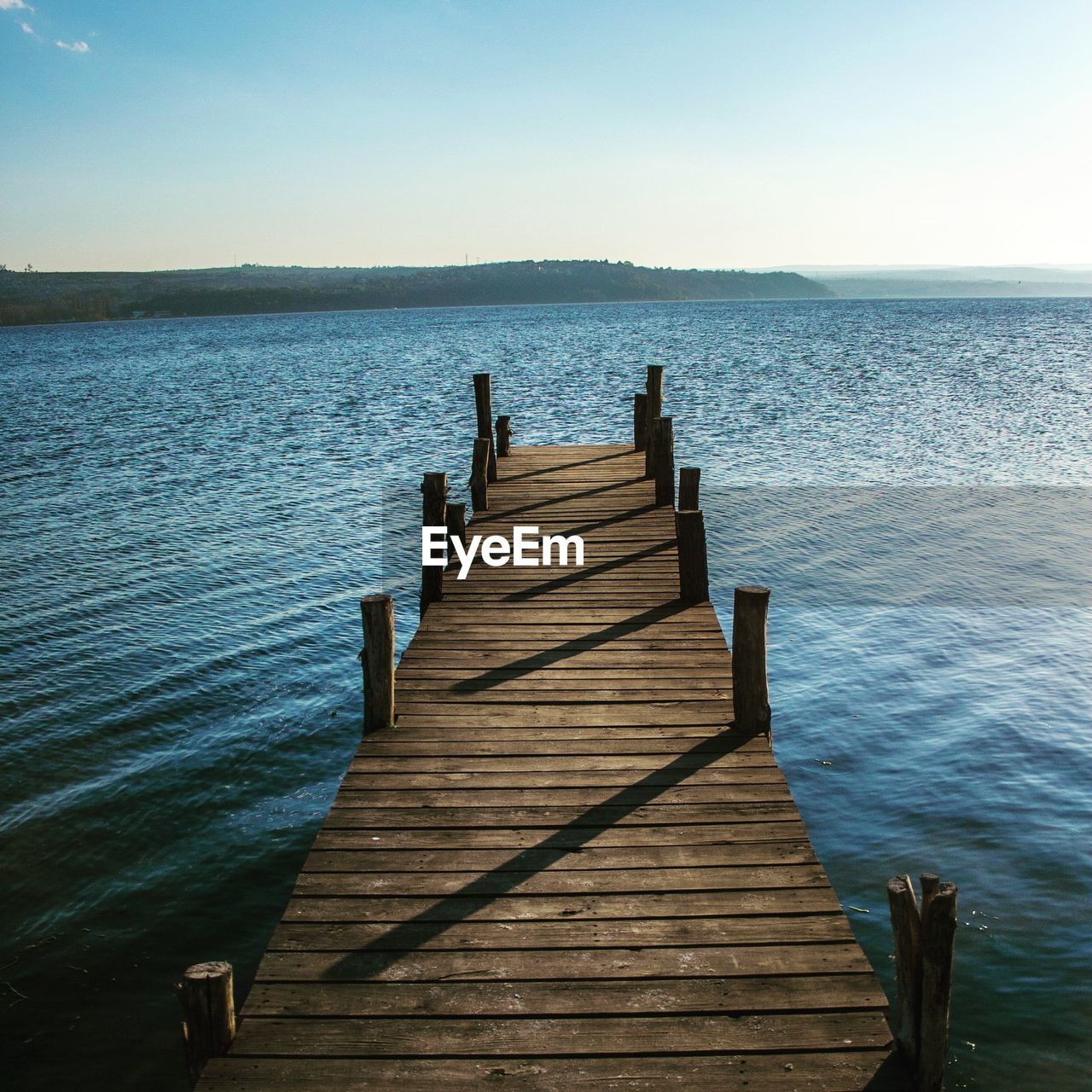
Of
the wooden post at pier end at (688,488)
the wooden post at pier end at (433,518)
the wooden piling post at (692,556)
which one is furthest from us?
the wooden post at pier end at (688,488)

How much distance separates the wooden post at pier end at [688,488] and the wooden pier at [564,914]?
3673 millimetres

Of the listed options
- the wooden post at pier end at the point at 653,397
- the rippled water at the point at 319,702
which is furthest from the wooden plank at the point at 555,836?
the wooden post at pier end at the point at 653,397

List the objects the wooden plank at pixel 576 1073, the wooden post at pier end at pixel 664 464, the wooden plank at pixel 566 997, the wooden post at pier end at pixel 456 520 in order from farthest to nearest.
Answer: the wooden post at pier end at pixel 664 464, the wooden post at pier end at pixel 456 520, the wooden plank at pixel 566 997, the wooden plank at pixel 576 1073

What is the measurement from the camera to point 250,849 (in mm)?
8852

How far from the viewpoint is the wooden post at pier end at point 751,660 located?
281 inches

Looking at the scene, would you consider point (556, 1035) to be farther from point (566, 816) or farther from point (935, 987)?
point (566, 816)

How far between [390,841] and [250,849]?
3718 mm

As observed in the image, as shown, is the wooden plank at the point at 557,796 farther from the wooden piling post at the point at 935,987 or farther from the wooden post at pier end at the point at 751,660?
the wooden piling post at the point at 935,987

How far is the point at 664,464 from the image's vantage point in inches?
564

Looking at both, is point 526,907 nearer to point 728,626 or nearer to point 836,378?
point 728,626

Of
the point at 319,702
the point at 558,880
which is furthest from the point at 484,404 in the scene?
the point at 558,880

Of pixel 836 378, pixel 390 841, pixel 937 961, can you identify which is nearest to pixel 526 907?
pixel 390 841

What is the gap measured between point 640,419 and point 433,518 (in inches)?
354

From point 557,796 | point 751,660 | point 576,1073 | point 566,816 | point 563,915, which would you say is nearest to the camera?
point 576,1073
